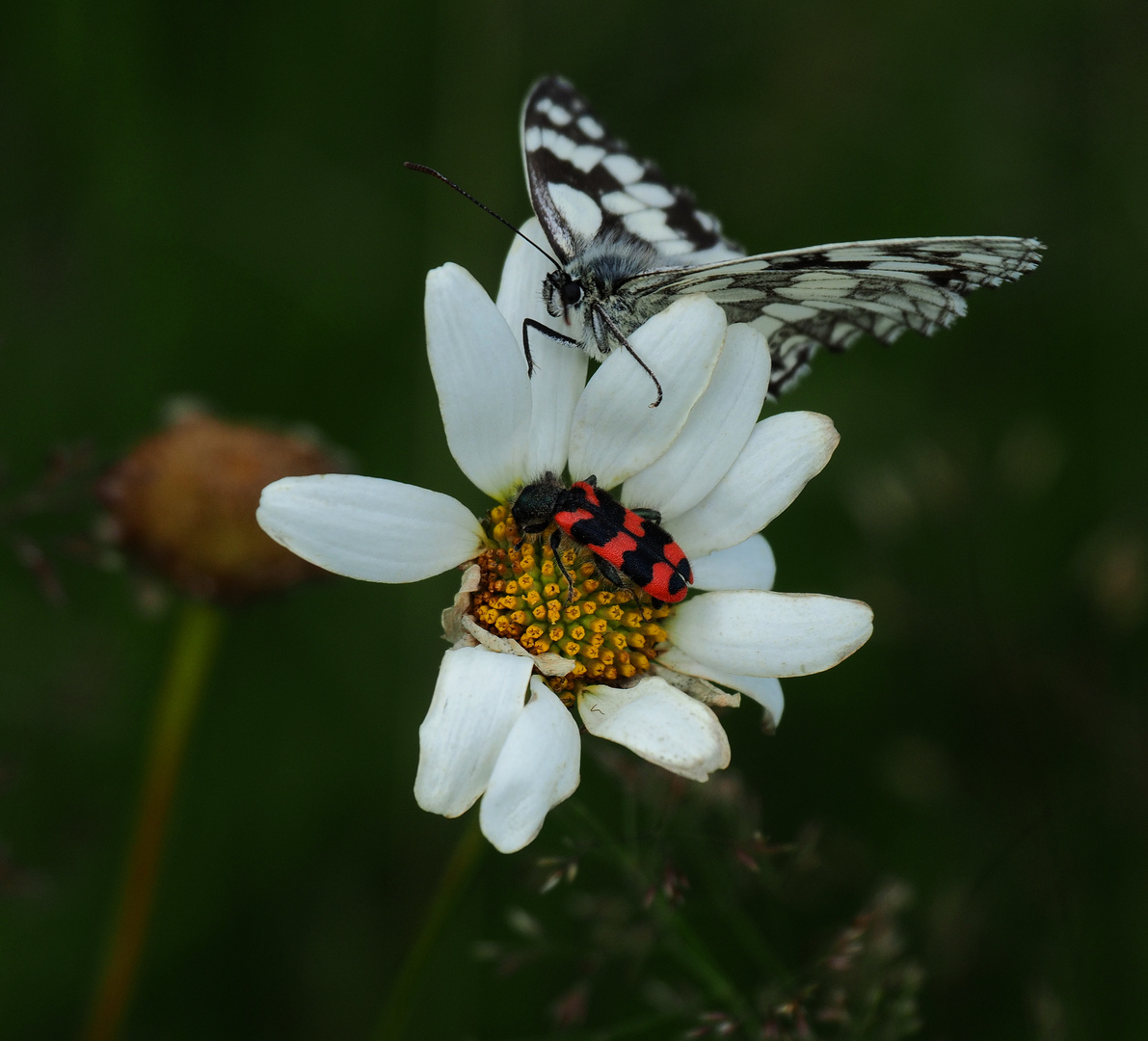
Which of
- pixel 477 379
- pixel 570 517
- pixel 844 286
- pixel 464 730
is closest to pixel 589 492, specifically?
Result: pixel 570 517

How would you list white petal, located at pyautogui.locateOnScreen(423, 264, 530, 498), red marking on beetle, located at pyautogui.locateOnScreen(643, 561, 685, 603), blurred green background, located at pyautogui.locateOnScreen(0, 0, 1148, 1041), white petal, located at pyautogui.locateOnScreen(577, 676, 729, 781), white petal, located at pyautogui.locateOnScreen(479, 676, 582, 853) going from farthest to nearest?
blurred green background, located at pyautogui.locateOnScreen(0, 0, 1148, 1041), red marking on beetle, located at pyautogui.locateOnScreen(643, 561, 685, 603), white petal, located at pyautogui.locateOnScreen(423, 264, 530, 498), white petal, located at pyautogui.locateOnScreen(577, 676, 729, 781), white petal, located at pyautogui.locateOnScreen(479, 676, 582, 853)

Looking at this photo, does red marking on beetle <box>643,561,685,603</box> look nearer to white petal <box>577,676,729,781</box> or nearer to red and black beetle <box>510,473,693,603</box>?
red and black beetle <box>510,473,693,603</box>

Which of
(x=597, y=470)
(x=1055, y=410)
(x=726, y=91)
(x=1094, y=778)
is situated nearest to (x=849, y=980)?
(x=597, y=470)

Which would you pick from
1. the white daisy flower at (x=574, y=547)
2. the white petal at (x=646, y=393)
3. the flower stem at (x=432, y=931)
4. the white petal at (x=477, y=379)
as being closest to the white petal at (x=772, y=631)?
the white daisy flower at (x=574, y=547)

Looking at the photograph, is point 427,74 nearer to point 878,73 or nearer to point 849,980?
point 878,73

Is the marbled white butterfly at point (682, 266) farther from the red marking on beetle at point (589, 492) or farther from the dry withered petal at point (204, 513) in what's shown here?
the dry withered petal at point (204, 513)

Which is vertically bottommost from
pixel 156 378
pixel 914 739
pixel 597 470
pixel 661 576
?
pixel 914 739

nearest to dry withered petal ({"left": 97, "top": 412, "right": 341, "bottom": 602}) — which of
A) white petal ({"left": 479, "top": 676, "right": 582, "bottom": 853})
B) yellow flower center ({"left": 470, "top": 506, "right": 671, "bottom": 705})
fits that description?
yellow flower center ({"left": 470, "top": 506, "right": 671, "bottom": 705})
